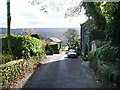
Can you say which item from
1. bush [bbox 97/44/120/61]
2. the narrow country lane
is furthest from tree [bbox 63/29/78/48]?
bush [bbox 97/44/120/61]

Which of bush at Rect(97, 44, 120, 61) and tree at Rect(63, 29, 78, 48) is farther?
tree at Rect(63, 29, 78, 48)

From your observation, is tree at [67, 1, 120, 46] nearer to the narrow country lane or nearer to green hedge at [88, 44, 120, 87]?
green hedge at [88, 44, 120, 87]

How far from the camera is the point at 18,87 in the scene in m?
6.10

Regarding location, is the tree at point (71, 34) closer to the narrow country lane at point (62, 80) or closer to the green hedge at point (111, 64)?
the narrow country lane at point (62, 80)

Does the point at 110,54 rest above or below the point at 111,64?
above

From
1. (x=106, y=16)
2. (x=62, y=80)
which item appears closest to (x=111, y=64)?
(x=62, y=80)

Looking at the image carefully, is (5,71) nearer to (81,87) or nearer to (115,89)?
(81,87)

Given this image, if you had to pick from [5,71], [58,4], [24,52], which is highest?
[58,4]

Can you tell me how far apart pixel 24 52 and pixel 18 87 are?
4.03 m

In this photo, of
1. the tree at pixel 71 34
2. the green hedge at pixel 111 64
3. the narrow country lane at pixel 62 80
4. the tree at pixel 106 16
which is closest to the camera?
the green hedge at pixel 111 64

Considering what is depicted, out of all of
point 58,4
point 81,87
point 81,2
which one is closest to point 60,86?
point 81,87

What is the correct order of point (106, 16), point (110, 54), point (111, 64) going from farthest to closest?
point (106, 16), point (110, 54), point (111, 64)

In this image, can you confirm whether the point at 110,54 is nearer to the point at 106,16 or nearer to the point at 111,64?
the point at 111,64

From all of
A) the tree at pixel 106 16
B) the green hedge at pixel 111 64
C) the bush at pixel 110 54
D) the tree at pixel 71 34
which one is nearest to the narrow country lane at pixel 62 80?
the green hedge at pixel 111 64
